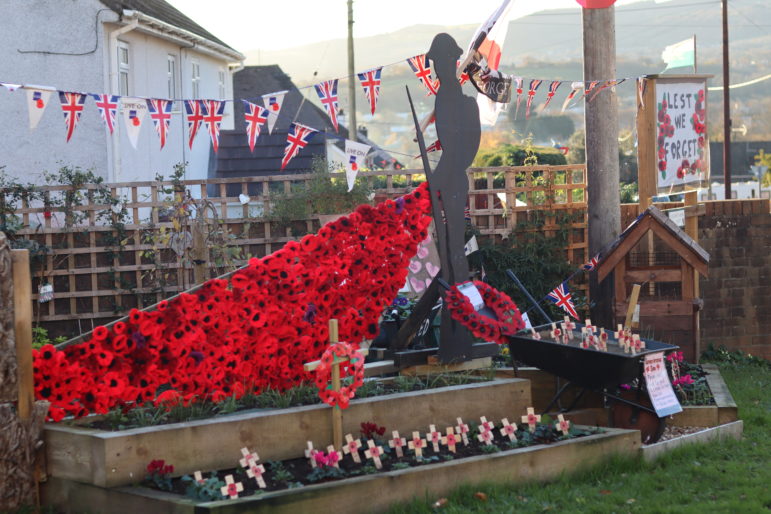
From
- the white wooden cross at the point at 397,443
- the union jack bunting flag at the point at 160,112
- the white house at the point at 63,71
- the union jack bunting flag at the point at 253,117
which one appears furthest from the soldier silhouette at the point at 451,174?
the white house at the point at 63,71

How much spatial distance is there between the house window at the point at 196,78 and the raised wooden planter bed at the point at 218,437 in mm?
15249

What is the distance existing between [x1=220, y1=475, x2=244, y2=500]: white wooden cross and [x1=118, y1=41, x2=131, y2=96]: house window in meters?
12.9

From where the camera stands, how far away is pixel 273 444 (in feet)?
18.6

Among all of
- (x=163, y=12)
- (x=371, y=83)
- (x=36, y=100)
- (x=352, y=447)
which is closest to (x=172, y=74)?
(x=163, y=12)

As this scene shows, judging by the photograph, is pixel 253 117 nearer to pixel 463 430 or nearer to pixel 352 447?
pixel 463 430

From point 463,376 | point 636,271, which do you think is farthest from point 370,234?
point 636,271

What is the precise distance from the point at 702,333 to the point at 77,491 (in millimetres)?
8523

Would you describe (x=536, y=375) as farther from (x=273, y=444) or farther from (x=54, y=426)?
(x=54, y=426)

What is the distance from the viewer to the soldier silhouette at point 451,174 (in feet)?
24.2

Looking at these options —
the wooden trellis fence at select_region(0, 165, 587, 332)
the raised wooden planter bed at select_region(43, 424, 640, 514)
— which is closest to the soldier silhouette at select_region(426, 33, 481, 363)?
the raised wooden planter bed at select_region(43, 424, 640, 514)

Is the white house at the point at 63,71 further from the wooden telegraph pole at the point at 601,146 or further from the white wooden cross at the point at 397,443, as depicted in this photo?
the white wooden cross at the point at 397,443

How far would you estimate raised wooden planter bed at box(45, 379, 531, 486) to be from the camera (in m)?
5.20

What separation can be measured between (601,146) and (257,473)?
6.30m

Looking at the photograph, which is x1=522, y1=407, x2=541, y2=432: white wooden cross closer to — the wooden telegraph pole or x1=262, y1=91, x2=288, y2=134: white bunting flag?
the wooden telegraph pole
